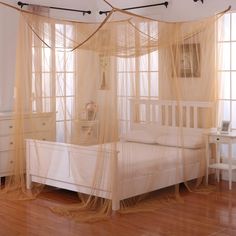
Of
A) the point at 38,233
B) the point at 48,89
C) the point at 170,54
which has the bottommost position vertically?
the point at 38,233

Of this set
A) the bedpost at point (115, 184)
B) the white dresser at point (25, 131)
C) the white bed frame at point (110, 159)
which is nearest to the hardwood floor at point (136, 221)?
the bedpost at point (115, 184)

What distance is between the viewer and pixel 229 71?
251 inches

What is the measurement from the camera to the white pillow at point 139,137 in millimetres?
5355

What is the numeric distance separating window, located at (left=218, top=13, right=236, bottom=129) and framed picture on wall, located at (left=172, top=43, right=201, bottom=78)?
1.57 feet

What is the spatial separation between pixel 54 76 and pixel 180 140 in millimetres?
1665

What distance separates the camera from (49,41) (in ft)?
18.0

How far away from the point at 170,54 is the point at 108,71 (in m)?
0.99

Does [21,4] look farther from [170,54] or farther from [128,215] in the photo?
[128,215]

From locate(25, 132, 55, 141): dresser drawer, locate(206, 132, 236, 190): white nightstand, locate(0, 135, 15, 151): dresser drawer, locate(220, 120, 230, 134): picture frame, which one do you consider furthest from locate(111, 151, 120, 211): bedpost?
locate(0, 135, 15, 151): dresser drawer

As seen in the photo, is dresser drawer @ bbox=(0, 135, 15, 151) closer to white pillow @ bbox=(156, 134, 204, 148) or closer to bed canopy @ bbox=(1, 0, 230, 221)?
bed canopy @ bbox=(1, 0, 230, 221)

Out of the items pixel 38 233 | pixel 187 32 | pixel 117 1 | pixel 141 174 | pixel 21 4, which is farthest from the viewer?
pixel 117 1

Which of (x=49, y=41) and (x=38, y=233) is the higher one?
(x=49, y=41)

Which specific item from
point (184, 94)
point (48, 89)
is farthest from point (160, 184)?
point (48, 89)

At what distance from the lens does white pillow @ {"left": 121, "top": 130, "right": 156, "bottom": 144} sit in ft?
17.6
